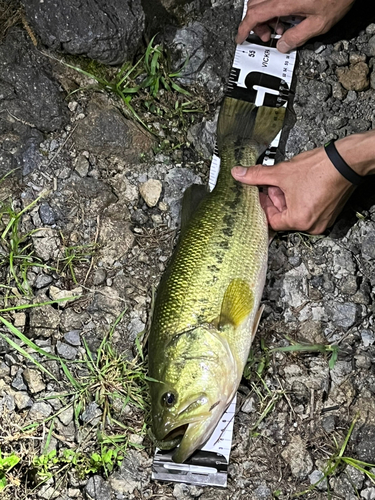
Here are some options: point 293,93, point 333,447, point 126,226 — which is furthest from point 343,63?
point 333,447

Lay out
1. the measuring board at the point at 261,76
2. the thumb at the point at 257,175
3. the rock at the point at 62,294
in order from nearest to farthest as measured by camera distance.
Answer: the thumb at the point at 257,175, the rock at the point at 62,294, the measuring board at the point at 261,76

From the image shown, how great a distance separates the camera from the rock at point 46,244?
4.18 metres

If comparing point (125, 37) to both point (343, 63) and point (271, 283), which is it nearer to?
point (343, 63)

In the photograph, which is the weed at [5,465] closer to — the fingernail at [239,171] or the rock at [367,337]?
the fingernail at [239,171]

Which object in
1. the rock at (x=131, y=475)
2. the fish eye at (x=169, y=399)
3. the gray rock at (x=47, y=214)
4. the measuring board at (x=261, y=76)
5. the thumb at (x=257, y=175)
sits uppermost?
the measuring board at (x=261, y=76)

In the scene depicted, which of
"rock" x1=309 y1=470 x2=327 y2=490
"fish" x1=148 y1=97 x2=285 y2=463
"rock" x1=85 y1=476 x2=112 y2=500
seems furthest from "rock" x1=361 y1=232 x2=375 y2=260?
"rock" x1=85 y1=476 x2=112 y2=500

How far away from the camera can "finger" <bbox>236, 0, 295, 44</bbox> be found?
441 centimetres

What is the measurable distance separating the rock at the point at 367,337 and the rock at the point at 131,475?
1.74 meters

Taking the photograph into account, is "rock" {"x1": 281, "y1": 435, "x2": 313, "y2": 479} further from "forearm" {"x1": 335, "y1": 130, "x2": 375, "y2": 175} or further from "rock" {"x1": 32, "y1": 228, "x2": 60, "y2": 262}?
"rock" {"x1": 32, "y1": 228, "x2": 60, "y2": 262}

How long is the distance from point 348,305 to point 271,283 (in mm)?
584

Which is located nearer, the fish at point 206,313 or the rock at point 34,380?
the fish at point 206,313

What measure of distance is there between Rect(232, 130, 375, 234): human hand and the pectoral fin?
64 cm

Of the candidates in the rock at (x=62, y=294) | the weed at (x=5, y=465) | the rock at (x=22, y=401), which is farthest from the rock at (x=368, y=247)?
the weed at (x=5, y=465)

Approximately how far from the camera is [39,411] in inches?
153
